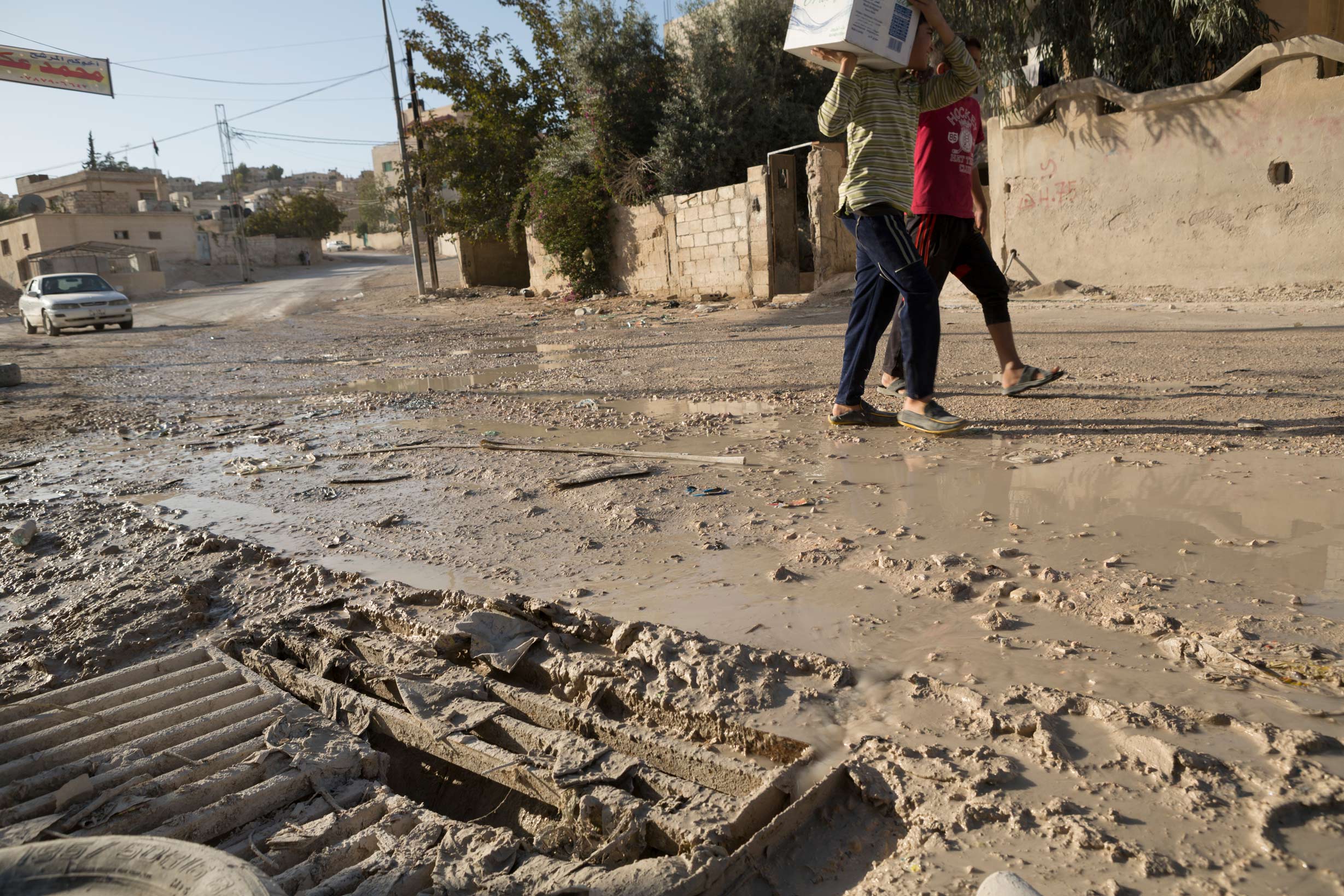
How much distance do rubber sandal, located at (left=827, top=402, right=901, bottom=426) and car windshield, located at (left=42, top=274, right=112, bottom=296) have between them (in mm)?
19592

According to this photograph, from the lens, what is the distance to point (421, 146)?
23.2 m

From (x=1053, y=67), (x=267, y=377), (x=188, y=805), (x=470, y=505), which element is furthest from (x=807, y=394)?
(x=1053, y=67)

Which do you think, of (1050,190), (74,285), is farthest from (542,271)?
(1050,190)

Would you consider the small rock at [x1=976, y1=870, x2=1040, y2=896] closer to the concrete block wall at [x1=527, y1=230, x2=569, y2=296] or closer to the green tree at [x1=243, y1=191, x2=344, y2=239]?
the concrete block wall at [x1=527, y1=230, x2=569, y2=296]

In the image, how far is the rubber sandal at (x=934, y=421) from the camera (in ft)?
13.3

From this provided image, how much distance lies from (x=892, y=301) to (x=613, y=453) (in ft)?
4.91

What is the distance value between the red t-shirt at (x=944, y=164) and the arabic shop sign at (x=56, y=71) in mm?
23677

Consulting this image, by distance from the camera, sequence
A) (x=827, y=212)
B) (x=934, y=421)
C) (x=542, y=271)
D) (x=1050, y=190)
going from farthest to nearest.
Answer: (x=542, y=271) < (x=827, y=212) < (x=1050, y=190) < (x=934, y=421)

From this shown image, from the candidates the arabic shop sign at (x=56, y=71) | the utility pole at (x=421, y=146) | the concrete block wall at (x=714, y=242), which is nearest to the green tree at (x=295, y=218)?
the arabic shop sign at (x=56, y=71)

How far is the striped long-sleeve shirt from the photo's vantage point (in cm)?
394

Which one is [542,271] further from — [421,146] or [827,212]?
[827,212]

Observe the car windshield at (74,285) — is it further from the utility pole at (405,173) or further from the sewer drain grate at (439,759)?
the sewer drain grate at (439,759)

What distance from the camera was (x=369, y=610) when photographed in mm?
2588

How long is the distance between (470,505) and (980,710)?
2.38 m
